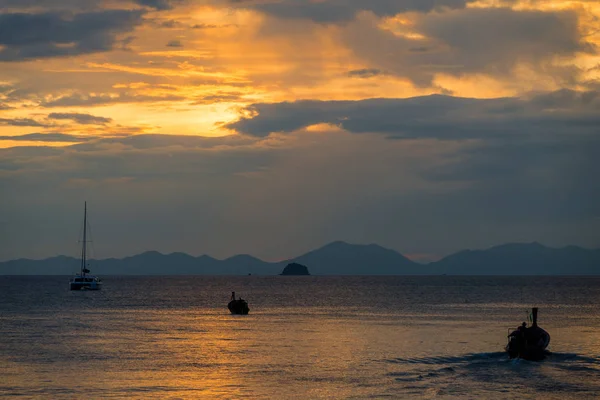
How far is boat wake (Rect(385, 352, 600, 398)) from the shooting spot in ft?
171

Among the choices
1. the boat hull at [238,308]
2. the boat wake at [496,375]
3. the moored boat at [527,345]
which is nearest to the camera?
the boat wake at [496,375]

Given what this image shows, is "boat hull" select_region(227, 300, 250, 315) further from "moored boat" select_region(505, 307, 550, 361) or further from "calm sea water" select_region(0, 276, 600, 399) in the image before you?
"moored boat" select_region(505, 307, 550, 361)

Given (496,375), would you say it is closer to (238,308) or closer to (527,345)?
(527,345)

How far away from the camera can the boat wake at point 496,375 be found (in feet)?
171

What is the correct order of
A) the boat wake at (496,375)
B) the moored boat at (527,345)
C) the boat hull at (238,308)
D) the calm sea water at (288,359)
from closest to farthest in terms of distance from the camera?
the calm sea water at (288,359)
the boat wake at (496,375)
the moored boat at (527,345)
the boat hull at (238,308)

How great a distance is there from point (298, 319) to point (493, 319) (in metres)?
27.2

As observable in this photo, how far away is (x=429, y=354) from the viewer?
69562 mm

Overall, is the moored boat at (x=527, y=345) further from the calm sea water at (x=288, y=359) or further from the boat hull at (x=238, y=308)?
the boat hull at (x=238, y=308)

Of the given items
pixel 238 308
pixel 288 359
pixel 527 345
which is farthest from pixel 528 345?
pixel 238 308

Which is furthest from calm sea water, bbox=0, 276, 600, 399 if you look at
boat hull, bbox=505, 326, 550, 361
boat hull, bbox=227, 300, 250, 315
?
boat hull, bbox=227, 300, 250, 315

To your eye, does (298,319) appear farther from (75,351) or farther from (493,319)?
(75,351)

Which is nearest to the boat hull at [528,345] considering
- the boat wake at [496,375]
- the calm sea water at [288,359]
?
the boat wake at [496,375]

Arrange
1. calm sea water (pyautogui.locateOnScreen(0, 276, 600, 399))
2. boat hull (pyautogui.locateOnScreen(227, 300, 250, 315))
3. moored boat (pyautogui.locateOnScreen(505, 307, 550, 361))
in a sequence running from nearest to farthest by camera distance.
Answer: calm sea water (pyautogui.locateOnScreen(0, 276, 600, 399)) → moored boat (pyautogui.locateOnScreen(505, 307, 550, 361)) → boat hull (pyautogui.locateOnScreen(227, 300, 250, 315))

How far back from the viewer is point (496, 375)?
5881 cm
